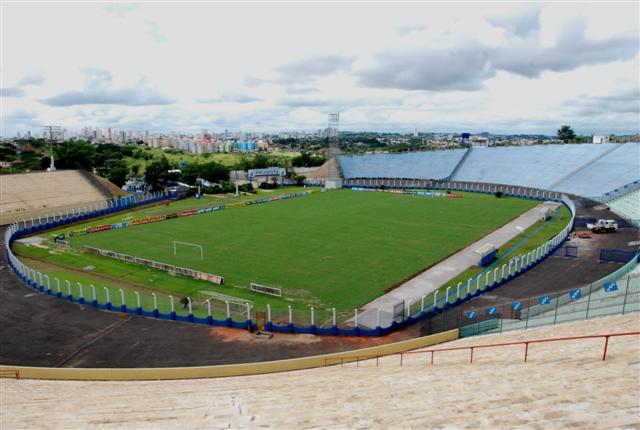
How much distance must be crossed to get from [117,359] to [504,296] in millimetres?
21789

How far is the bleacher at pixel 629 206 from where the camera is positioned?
48.4m

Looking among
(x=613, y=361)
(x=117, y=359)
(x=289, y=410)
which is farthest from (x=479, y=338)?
(x=117, y=359)

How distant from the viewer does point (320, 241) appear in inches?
1706

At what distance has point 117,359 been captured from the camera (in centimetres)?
2125

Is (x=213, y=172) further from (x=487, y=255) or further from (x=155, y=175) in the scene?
(x=487, y=255)

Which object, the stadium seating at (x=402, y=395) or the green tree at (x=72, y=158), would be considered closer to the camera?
the stadium seating at (x=402, y=395)

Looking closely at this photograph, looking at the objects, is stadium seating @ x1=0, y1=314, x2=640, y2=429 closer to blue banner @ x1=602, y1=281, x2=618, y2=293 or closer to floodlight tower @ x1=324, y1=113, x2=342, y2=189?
blue banner @ x1=602, y1=281, x2=618, y2=293

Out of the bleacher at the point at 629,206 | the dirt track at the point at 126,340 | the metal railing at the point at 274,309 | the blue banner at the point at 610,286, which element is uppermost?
the blue banner at the point at 610,286

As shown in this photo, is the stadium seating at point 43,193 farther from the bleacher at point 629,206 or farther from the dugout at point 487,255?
the bleacher at point 629,206

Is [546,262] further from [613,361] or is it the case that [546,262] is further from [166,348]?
[166,348]

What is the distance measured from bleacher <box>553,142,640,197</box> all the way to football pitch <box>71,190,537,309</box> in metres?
9.76

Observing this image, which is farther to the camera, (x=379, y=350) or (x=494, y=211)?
(x=494, y=211)

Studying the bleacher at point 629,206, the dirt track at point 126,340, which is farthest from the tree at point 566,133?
the dirt track at point 126,340

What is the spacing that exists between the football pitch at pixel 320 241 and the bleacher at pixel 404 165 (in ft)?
87.5
